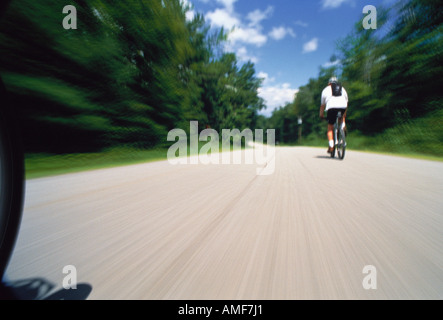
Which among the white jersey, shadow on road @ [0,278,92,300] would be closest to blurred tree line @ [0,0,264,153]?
shadow on road @ [0,278,92,300]

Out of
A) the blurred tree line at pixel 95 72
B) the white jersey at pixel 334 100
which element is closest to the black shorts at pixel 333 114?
the white jersey at pixel 334 100

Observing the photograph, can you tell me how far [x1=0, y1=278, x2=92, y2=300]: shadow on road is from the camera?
37.9 inches

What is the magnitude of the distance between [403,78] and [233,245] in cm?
2454

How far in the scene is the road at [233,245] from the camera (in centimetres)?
101

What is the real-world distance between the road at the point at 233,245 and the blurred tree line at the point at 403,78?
538 inches

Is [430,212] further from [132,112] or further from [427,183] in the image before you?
[132,112]

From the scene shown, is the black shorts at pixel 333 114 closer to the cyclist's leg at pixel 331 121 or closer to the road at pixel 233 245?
the cyclist's leg at pixel 331 121

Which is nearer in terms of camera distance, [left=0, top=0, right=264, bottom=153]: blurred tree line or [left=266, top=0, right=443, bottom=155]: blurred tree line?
[left=0, top=0, right=264, bottom=153]: blurred tree line

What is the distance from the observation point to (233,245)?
1.42 metres

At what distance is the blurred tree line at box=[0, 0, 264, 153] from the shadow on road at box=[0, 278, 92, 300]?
6.34 meters

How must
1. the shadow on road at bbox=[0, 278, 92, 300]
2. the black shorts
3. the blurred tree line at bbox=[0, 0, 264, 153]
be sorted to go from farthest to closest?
the black shorts < the blurred tree line at bbox=[0, 0, 264, 153] < the shadow on road at bbox=[0, 278, 92, 300]

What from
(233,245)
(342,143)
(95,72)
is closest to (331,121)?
(342,143)

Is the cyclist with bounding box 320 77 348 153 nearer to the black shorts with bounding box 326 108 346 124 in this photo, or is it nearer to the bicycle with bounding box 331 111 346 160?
the black shorts with bounding box 326 108 346 124
